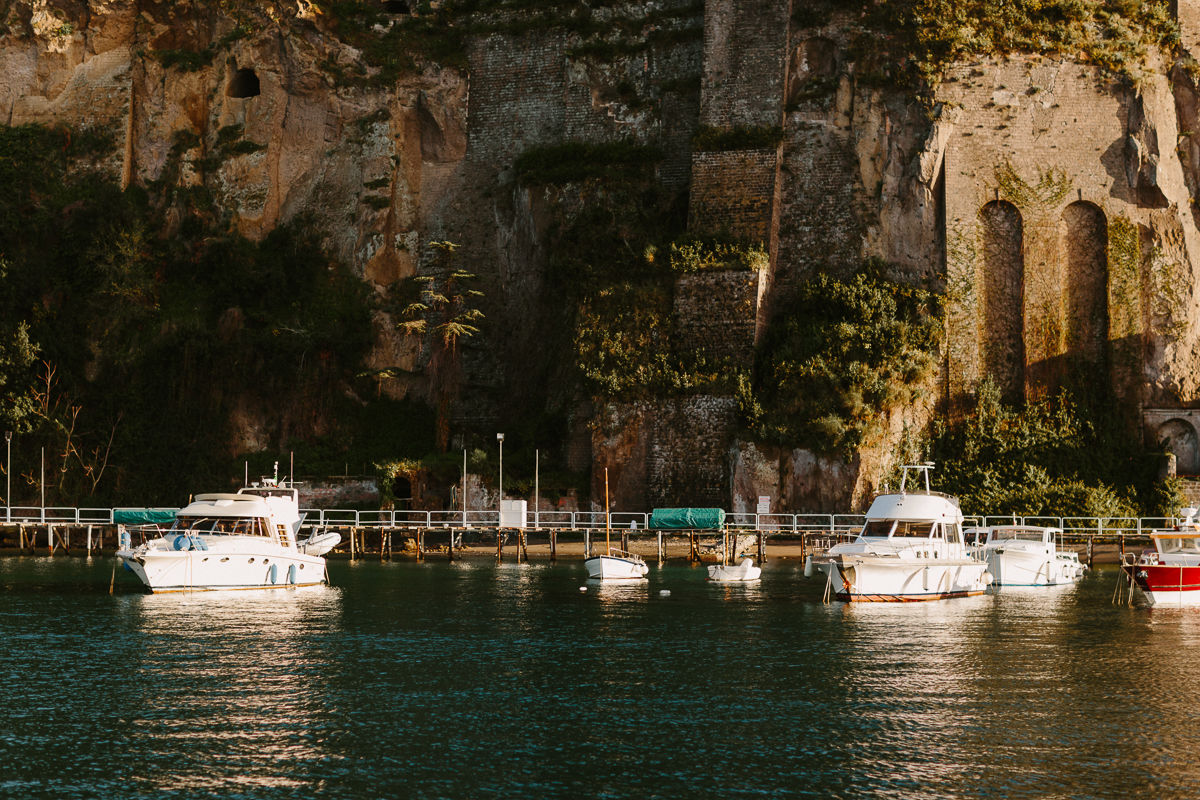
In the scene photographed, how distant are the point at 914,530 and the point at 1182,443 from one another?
22.9 metres

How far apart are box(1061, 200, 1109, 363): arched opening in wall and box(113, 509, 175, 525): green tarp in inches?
1477

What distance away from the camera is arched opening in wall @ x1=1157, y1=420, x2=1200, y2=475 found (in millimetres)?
51000

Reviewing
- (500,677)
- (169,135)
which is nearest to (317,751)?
(500,677)

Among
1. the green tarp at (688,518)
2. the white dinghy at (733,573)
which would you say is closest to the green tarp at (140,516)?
the green tarp at (688,518)

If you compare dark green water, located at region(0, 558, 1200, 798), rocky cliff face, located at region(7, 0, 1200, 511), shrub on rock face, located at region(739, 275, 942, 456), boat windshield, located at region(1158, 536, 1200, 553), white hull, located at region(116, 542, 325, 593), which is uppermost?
rocky cliff face, located at region(7, 0, 1200, 511)

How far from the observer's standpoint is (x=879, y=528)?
3431 centimetres

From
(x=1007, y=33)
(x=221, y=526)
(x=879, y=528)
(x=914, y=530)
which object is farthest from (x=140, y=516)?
(x=1007, y=33)

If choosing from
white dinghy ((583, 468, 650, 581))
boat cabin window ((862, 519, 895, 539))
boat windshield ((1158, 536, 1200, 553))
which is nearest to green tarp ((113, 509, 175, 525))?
white dinghy ((583, 468, 650, 581))

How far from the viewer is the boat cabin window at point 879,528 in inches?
1345

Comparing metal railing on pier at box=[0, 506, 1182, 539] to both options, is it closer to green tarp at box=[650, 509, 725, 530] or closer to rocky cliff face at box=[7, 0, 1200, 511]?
green tarp at box=[650, 509, 725, 530]

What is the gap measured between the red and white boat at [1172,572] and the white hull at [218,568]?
933 inches

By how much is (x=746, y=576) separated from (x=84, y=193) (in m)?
37.4

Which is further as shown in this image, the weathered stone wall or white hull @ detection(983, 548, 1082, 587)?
the weathered stone wall

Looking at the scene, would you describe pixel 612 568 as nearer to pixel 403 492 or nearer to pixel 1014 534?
pixel 1014 534
